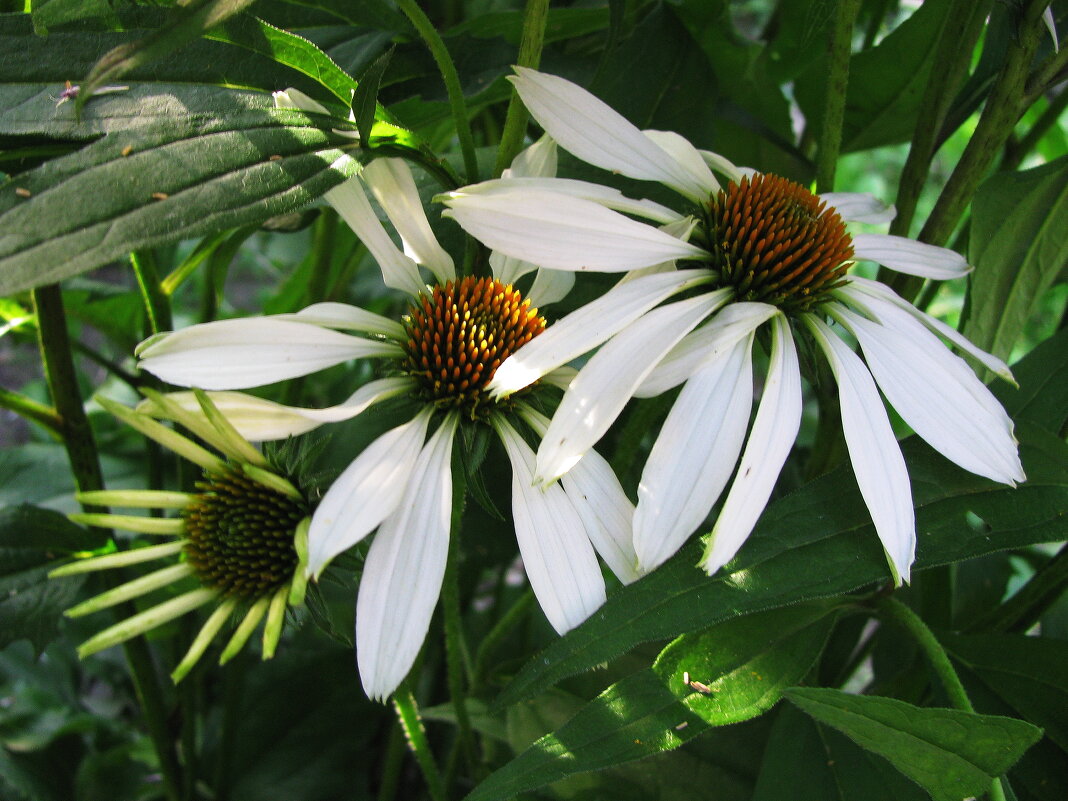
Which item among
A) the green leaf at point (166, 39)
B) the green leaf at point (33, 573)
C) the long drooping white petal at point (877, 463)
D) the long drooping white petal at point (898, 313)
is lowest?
the green leaf at point (33, 573)

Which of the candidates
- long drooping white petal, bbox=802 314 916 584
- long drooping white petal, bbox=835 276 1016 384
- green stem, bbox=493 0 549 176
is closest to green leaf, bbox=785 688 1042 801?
long drooping white petal, bbox=802 314 916 584

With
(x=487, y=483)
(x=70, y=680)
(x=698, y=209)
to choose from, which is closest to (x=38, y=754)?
(x=70, y=680)

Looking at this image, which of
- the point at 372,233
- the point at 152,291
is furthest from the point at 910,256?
the point at 152,291

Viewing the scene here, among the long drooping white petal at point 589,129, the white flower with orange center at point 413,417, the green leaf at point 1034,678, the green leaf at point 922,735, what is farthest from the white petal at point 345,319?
the green leaf at point 1034,678

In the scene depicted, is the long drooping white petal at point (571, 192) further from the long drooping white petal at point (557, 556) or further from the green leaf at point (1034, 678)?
the green leaf at point (1034, 678)

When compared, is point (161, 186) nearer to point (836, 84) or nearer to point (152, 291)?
point (152, 291)

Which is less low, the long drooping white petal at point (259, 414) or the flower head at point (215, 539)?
the long drooping white petal at point (259, 414)
